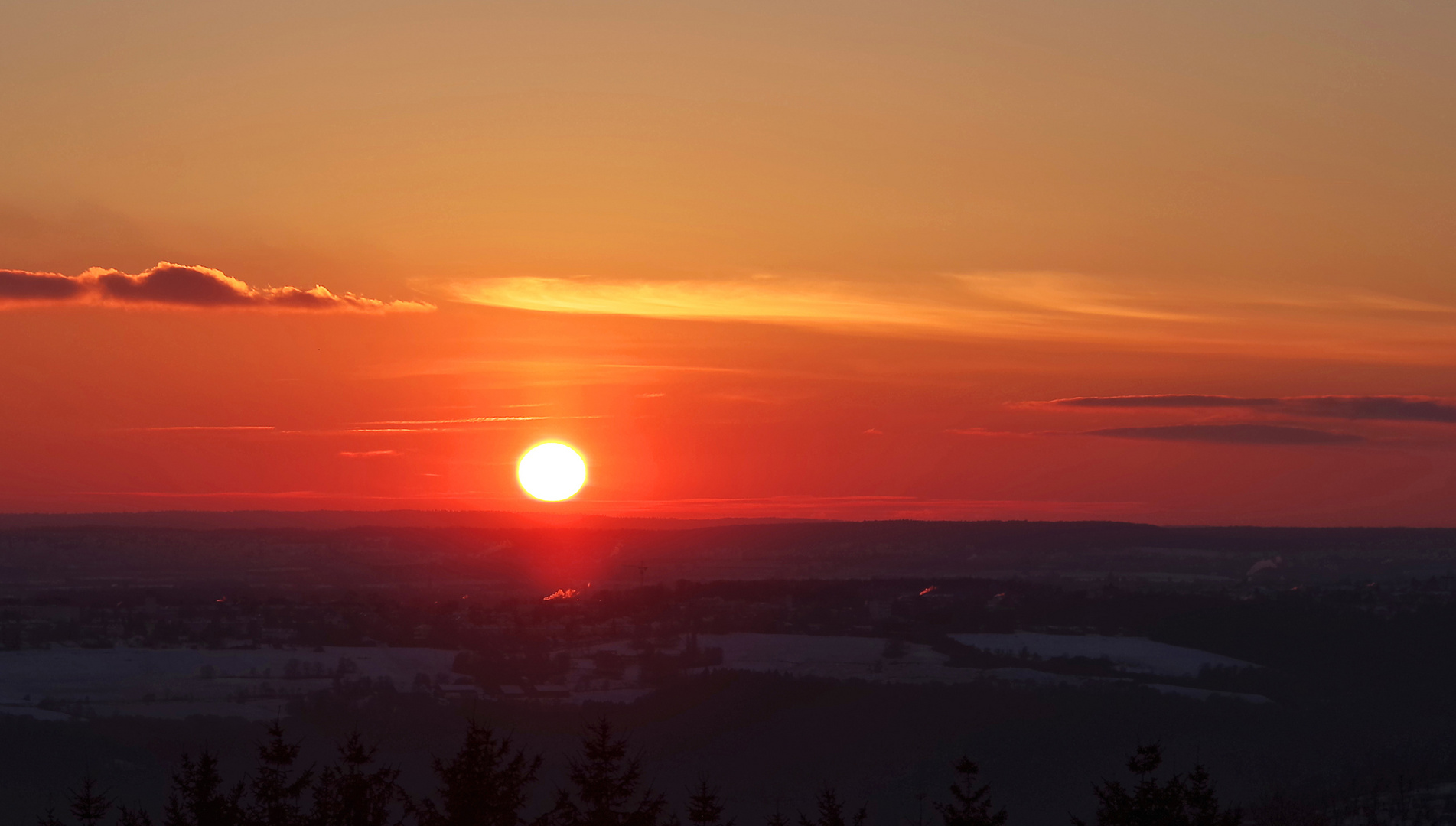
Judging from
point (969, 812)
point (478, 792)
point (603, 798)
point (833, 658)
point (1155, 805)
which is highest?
point (833, 658)

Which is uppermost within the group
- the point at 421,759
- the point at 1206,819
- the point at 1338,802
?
the point at 421,759

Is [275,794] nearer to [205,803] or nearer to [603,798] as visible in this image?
[205,803]

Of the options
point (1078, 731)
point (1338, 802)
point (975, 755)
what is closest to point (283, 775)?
point (1338, 802)

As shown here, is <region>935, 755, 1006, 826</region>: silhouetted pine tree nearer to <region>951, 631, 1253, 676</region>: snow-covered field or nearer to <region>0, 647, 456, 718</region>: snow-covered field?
<region>0, 647, 456, 718</region>: snow-covered field

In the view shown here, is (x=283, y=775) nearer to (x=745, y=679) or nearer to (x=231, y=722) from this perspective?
(x=231, y=722)

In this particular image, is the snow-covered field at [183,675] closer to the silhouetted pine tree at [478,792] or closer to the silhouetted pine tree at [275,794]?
the silhouetted pine tree at [275,794]

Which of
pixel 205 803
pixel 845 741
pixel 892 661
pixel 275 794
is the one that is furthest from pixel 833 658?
pixel 275 794

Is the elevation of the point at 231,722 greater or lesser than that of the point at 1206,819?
greater
